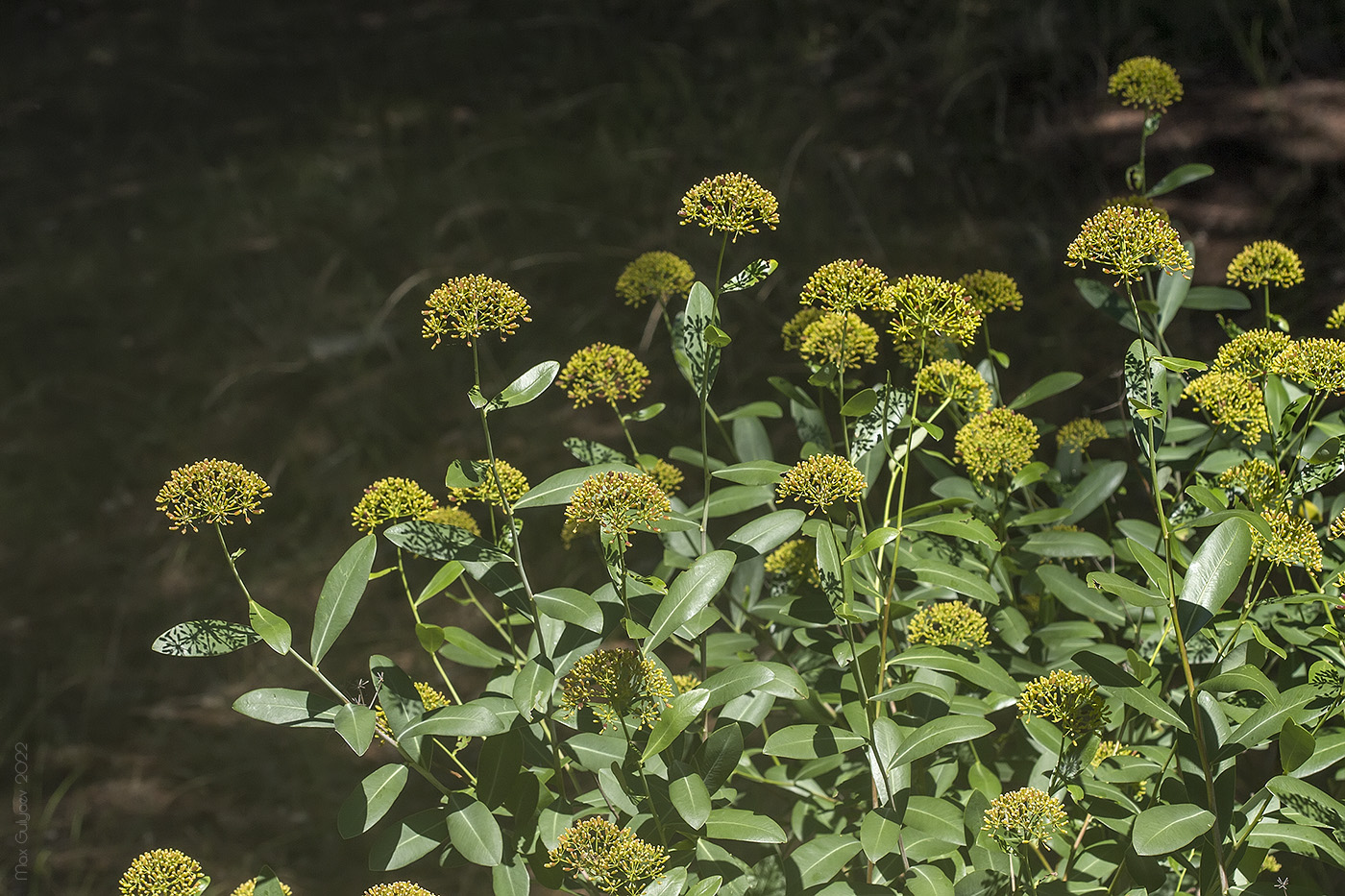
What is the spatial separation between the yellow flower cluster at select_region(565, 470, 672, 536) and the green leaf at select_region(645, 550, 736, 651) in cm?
10

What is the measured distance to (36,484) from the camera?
13.9 ft

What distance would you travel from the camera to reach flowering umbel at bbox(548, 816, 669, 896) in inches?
49.3

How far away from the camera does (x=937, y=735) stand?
4.73 feet

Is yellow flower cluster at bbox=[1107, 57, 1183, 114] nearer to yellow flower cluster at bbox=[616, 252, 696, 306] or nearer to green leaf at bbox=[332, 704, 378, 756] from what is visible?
yellow flower cluster at bbox=[616, 252, 696, 306]

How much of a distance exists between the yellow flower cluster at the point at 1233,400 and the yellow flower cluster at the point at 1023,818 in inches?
25.8

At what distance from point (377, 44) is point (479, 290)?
508cm

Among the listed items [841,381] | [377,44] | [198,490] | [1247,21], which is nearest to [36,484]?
[377,44]

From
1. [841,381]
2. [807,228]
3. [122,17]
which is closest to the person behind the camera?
[841,381]

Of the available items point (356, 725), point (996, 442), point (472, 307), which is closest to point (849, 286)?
point (996, 442)

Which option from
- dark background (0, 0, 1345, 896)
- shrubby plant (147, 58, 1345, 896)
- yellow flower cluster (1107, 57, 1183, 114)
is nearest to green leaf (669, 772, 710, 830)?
shrubby plant (147, 58, 1345, 896)

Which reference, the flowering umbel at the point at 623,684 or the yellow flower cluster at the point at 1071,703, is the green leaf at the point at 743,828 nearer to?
the flowering umbel at the point at 623,684

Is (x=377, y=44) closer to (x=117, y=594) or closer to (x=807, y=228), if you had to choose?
(x=807, y=228)

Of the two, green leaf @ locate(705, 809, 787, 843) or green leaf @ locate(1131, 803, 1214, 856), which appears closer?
green leaf @ locate(1131, 803, 1214, 856)

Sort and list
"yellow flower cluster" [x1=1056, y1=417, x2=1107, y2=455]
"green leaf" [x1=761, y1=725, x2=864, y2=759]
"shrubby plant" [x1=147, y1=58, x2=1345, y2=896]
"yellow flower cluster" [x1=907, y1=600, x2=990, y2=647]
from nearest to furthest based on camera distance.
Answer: "shrubby plant" [x1=147, y1=58, x2=1345, y2=896]
"green leaf" [x1=761, y1=725, x2=864, y2=759]
"yellow flower cluster" [x1=907, y1=600, x2=990, y2=647]
"yellow flower cluster" [x1=1056, y1=417, x2=1107, y2=455]
